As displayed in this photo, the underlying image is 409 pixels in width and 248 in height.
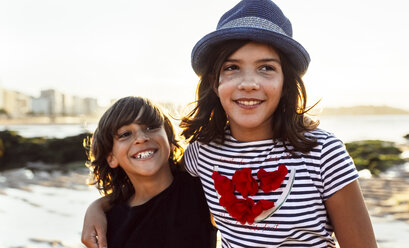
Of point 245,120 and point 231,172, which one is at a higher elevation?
point 245,120

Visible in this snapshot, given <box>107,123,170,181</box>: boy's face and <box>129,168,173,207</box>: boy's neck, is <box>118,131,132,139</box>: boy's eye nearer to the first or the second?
<box>107,123,170,181</box>: boy's face

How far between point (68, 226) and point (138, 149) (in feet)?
9.91

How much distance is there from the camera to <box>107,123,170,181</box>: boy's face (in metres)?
2.20

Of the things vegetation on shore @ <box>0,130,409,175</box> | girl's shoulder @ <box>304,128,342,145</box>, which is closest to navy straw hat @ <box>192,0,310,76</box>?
girl's shoulder @ <box>304,128,342,145</box>

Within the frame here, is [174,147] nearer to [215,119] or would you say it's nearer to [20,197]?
[215,119]

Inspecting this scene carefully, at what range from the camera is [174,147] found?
245cm

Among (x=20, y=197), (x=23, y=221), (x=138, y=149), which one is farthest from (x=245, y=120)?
(x=20, y=197)

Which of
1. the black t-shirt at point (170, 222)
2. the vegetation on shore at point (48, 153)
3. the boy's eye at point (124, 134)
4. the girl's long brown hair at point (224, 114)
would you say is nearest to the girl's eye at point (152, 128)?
the boy's eye at point (124, 134)

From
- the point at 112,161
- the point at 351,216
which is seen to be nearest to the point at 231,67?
the point at 351,216

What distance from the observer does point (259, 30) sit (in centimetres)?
165

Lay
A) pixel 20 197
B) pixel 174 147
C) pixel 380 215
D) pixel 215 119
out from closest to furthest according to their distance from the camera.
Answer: pixel 215 119 → pixel 174 147 → pixel 380 215 → pixel 20 197

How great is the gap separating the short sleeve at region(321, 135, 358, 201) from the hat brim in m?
0.42

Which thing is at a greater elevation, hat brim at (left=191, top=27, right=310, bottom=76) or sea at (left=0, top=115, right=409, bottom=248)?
hat brim at (left=191, top=27, right=310, bottom=76)

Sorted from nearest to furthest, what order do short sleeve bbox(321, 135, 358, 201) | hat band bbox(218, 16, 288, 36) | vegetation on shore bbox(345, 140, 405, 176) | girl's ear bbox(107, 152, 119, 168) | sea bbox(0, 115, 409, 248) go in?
short sleeve bbox(321, 135, 358, 201)
hat band bbox(218, 16, 288, 36)
girl's ear bbox(107, 152, 119, 168)
sea bbox(0, 115, 409, 248)
vegetation on shore bbox(345, 140, 405, 176)
